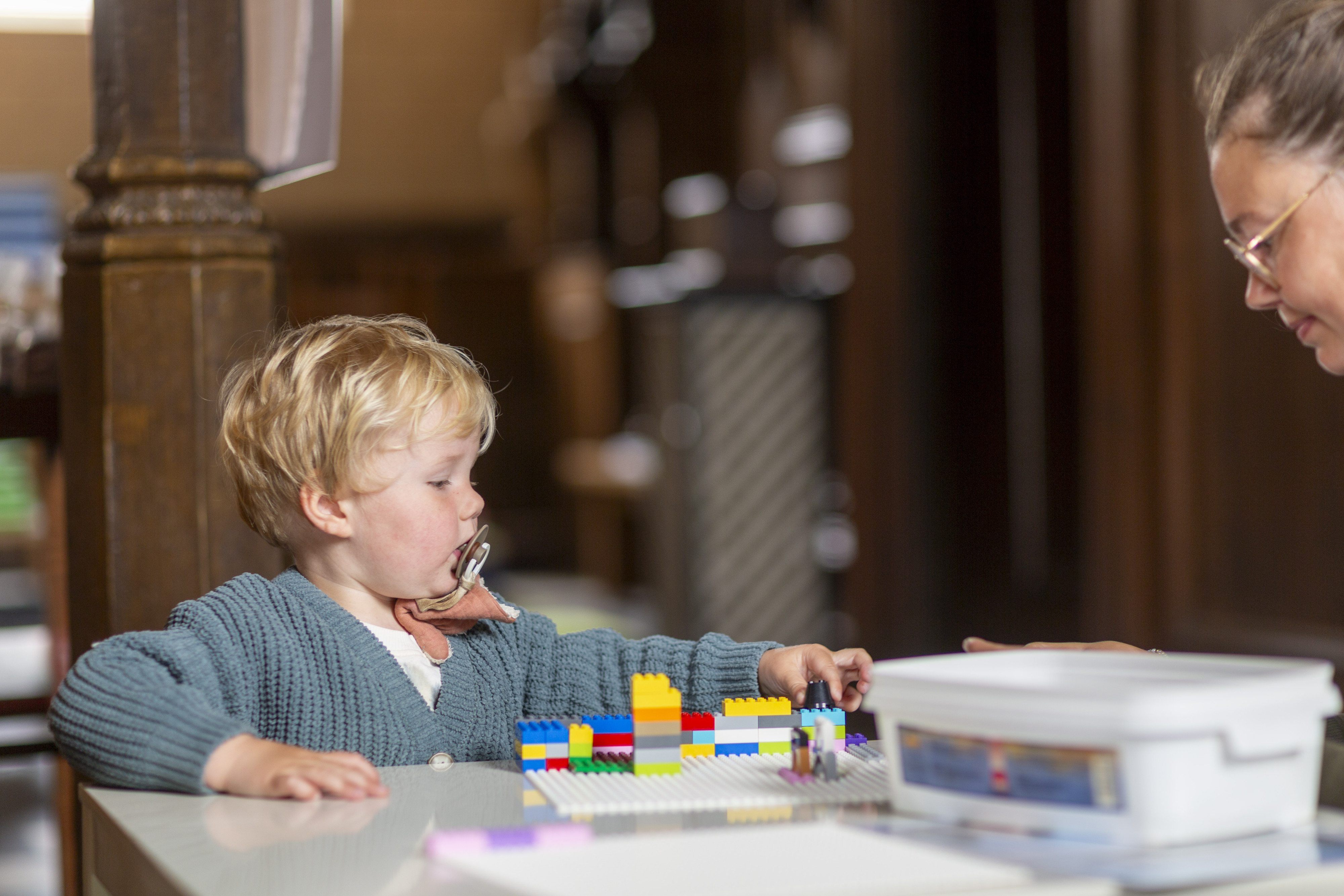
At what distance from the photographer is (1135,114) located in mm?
3400

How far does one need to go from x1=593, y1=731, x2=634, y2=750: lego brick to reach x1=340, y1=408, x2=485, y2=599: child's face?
31cm

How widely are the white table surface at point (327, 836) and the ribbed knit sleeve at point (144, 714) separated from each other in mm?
20

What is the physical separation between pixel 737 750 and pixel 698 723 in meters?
0.04

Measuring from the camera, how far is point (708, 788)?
0.97 metres

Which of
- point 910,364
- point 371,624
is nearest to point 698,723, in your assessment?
point 371,624

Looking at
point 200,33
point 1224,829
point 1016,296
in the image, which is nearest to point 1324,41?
point 1224,829

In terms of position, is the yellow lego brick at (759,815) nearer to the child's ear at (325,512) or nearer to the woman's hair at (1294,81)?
the child's ear at (325,512)

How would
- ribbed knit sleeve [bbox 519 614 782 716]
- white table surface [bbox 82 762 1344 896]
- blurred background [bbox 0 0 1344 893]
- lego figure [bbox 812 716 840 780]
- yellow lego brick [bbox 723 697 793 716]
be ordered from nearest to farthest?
white table surface [bbox 82 762 1344 896] < lego figure [bbox 812 716 840 780] < yellow lego brick [bbox 723 697 793 716] < ribbed knit sleeve [bbox 519 614 782 716] < blurred background [bbox 0 0 1344 893]

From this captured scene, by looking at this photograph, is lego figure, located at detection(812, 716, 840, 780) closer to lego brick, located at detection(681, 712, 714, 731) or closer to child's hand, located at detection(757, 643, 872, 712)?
lego brick, located at detection(681, 712, 714, 731)

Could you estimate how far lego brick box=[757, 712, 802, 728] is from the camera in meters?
1.10

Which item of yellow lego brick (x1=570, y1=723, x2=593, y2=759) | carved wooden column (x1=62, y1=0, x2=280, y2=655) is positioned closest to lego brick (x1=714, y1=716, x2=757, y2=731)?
yellow lego brick (x1=570, y1=723, x2=593, y2=759)

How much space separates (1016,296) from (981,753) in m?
3.15

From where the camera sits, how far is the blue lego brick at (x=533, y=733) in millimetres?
1065

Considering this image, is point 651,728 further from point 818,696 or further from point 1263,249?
point 1263,249
